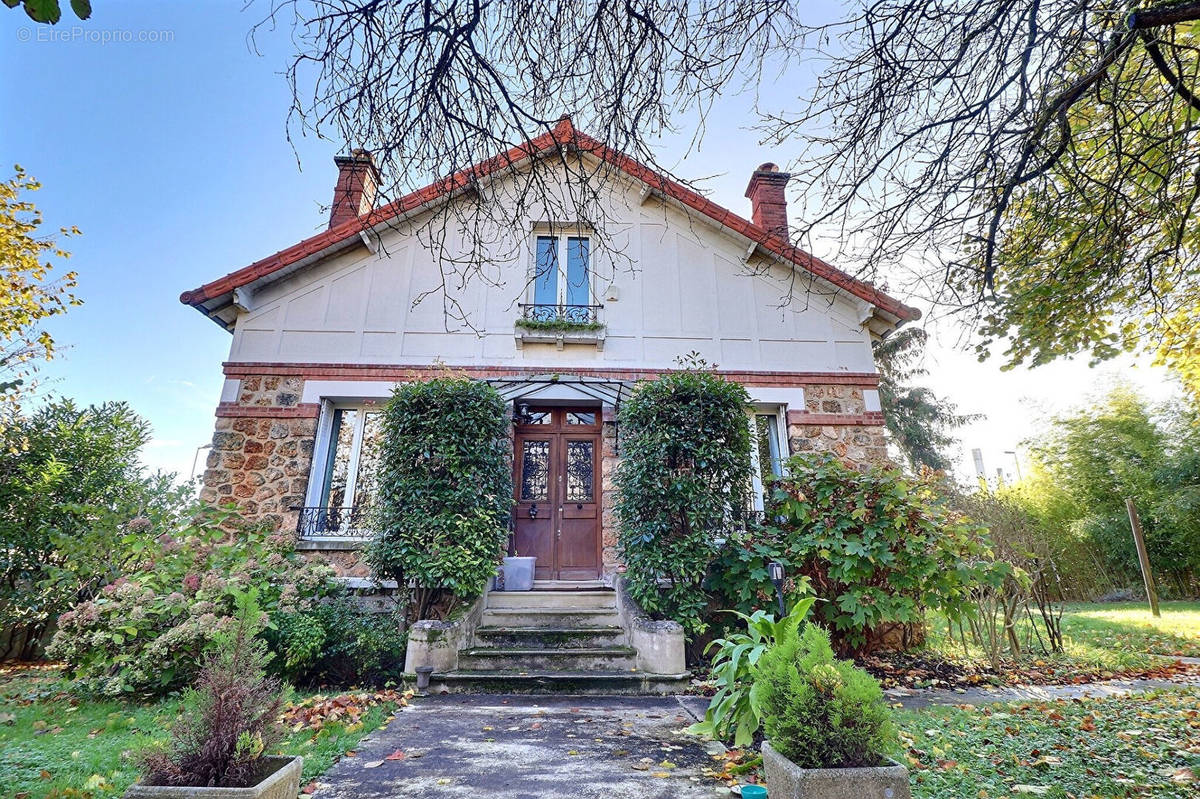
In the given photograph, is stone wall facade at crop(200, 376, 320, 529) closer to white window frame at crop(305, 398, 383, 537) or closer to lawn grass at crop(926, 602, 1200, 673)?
white window frame at crop(305, 398, 383, 537)

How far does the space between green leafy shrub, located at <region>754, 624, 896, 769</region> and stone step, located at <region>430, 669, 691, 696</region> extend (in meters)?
2.88

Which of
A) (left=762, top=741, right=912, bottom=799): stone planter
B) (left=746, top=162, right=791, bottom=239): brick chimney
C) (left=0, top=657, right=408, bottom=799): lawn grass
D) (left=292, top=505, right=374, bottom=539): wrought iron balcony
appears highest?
(left=746, top=162, right=791, bottom=239): brick chimney

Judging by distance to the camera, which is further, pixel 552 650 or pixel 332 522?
pixel 332 522

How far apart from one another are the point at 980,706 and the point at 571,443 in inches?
206

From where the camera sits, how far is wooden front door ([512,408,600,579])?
7363mm

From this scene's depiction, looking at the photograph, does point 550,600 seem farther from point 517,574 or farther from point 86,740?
point 86,740

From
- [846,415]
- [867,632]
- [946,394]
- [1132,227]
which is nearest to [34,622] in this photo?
[867,632]

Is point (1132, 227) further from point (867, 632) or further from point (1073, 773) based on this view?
point (867, 632)

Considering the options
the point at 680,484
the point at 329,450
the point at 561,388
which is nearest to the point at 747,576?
the point at 680,484

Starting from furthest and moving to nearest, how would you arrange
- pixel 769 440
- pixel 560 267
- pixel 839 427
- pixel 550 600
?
pixel 560 267
pixel 769 440
pixel 839 427
pixel 550 600

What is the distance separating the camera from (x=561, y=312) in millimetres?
8047

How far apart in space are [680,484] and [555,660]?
213 centimetres

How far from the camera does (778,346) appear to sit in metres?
8.09

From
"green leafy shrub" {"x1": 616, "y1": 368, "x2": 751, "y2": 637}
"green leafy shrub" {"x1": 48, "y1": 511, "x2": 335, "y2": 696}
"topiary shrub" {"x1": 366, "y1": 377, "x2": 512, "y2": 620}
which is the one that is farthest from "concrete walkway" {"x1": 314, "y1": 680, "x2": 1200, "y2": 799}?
"green leafy shrub" {"x1": 48, "y1": 511, "x2": 335, "y2": 696}
